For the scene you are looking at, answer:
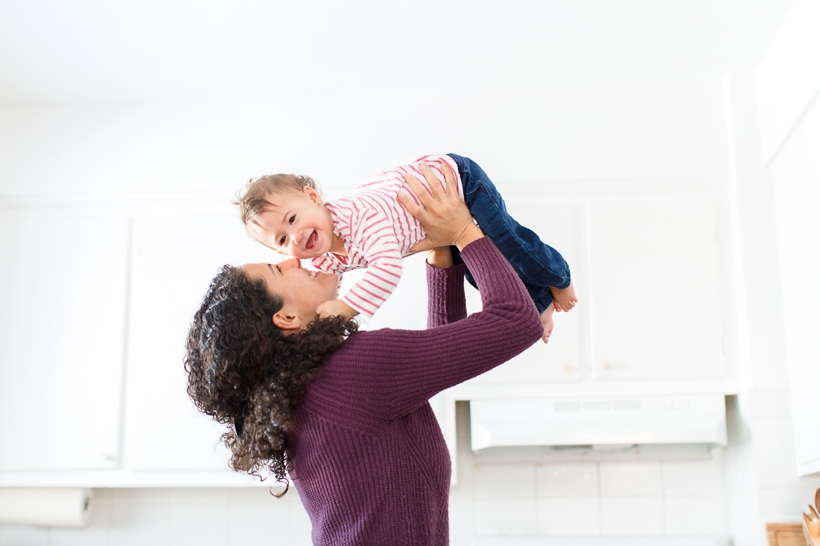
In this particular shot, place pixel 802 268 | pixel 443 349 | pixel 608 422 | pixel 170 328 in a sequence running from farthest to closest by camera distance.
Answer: pixel 170 328 → pixel 608 422 → pixel 802 268 → pixel 443 349

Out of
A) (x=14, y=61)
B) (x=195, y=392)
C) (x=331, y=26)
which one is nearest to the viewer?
(x=195, y=392)

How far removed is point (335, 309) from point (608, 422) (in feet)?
5.56

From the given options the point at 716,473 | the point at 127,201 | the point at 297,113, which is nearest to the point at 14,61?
the point at 127,201

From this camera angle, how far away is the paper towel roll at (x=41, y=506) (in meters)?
3.07

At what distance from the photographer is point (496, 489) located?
315cm

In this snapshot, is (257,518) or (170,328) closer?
(170,328)

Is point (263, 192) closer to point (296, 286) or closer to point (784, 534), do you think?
point (296, 286)

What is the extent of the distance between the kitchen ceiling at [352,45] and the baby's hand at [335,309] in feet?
4.83

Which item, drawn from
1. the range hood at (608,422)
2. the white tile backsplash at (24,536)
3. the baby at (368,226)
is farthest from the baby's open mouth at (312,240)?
the white tile backsplash at (24,536)

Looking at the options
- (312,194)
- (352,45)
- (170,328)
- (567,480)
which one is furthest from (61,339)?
(312,194)

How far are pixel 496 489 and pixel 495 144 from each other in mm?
1203

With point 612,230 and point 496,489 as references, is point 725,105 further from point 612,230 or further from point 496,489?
point 496,489

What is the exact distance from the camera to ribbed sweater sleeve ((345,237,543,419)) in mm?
1247

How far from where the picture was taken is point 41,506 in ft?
10.1
